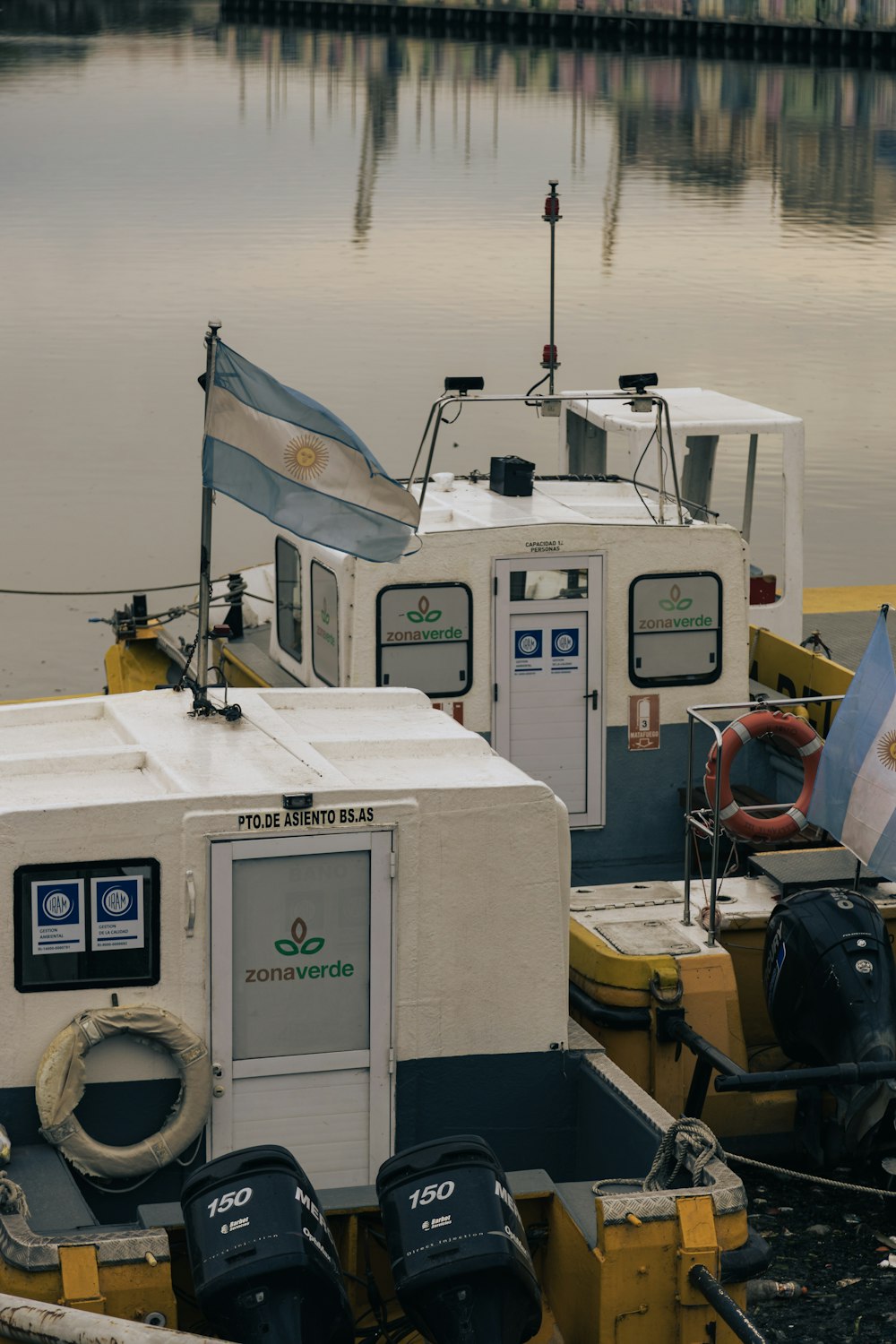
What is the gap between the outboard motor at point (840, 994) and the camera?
7.76 meters

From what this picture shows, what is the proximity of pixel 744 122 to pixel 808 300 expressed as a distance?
97.3ft

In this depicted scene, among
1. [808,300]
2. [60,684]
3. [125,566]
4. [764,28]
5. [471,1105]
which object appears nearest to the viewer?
[471,1105]

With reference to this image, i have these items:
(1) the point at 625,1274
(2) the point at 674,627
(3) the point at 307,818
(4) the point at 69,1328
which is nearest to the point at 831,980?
(1) the point at 625,1274

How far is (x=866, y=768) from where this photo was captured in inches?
336

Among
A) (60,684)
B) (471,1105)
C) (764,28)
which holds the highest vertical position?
(764,28)

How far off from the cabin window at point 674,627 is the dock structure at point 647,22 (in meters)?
67.1

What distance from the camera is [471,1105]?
22.5 ft

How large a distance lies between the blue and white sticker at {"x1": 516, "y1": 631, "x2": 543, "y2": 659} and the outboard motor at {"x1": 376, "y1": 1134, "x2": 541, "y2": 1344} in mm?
4779

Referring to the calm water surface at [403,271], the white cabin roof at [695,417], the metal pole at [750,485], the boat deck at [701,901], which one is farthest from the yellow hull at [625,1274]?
the calm water surface at [403,271]

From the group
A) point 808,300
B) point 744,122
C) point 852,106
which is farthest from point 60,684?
point 852,106

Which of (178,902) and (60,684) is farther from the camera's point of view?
(60,684)

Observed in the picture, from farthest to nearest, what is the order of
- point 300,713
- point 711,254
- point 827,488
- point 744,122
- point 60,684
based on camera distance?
point 744,122 < point 711,254 < point 827,488 < point 60,684 < point 300,713

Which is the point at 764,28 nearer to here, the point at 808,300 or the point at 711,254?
the point at 711,254

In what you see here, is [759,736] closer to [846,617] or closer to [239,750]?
[239,750]
